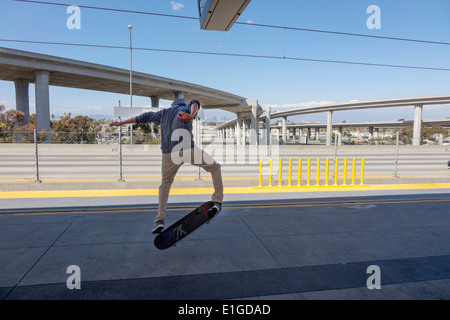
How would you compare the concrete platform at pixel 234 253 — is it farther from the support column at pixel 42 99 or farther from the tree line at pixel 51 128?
the support column at pixel 42 99

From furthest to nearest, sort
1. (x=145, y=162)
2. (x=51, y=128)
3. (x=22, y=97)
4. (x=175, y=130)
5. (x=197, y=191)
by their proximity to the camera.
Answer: (x=51, y=128), (x=22, y=97), (x=145, y=162), (x=197, y=191), (x=175, y=130)

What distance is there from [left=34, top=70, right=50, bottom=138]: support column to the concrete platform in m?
29.3

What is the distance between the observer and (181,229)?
4.12 m

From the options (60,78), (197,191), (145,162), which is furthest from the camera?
(60,78)

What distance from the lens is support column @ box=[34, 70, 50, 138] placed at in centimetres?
3156

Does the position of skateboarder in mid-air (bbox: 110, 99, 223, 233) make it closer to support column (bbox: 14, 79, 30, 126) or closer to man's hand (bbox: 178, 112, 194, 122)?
man's hand (bbox: 178, 112, 194, 122)

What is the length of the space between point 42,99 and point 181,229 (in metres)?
34.8

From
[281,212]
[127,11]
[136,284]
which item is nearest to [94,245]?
[136,284]

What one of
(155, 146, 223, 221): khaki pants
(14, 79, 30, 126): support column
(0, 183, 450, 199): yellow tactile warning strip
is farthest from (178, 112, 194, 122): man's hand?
(14, 79, 30, 126): support column

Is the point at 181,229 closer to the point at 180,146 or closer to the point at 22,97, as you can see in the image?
the point at 180,146

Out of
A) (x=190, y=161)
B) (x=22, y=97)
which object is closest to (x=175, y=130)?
(x=190, y=161)

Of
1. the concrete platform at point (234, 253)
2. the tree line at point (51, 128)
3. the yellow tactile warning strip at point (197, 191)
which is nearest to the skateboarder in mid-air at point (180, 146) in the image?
the concrete platform at point (234, 253)

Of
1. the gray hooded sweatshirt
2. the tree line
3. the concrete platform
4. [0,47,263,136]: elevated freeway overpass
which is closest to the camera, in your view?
the concrete platform

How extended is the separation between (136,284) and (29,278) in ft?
4.21
